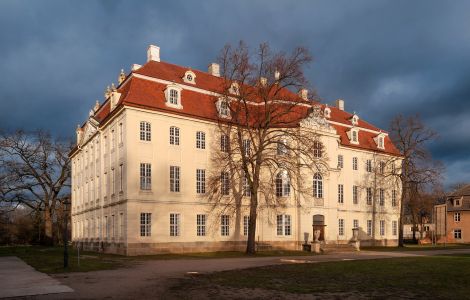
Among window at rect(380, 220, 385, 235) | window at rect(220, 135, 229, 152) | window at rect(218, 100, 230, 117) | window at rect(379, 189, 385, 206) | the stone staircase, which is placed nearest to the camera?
window at rect(218, 100, 230, 117)

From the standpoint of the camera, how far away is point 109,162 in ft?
126

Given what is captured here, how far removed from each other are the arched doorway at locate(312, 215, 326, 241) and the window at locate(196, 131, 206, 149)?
1285 centimetres

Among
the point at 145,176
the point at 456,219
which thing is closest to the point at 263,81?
the point at 145,176

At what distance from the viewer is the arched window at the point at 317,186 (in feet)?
141

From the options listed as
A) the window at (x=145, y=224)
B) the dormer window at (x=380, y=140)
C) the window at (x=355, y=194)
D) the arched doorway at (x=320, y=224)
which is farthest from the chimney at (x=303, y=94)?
the dormer window at (x=380, y=140)

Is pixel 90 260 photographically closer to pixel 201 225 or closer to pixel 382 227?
pixel 201 225

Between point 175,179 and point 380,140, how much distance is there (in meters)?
28.0

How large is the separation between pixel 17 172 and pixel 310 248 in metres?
36.4

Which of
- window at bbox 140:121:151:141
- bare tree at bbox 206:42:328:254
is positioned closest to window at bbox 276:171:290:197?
bare tree at bbox 206:42:328:254

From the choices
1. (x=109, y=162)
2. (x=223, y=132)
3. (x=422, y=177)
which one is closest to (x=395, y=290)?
(x=223, y=132)

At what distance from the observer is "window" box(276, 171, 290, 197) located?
41.4 meters

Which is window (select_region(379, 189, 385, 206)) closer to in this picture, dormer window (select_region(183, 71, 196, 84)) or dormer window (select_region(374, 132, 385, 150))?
dormer window (select_region(374, 132, 385, 150))

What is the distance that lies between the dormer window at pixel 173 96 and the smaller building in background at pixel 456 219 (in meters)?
52.7

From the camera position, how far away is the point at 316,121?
42.3m
